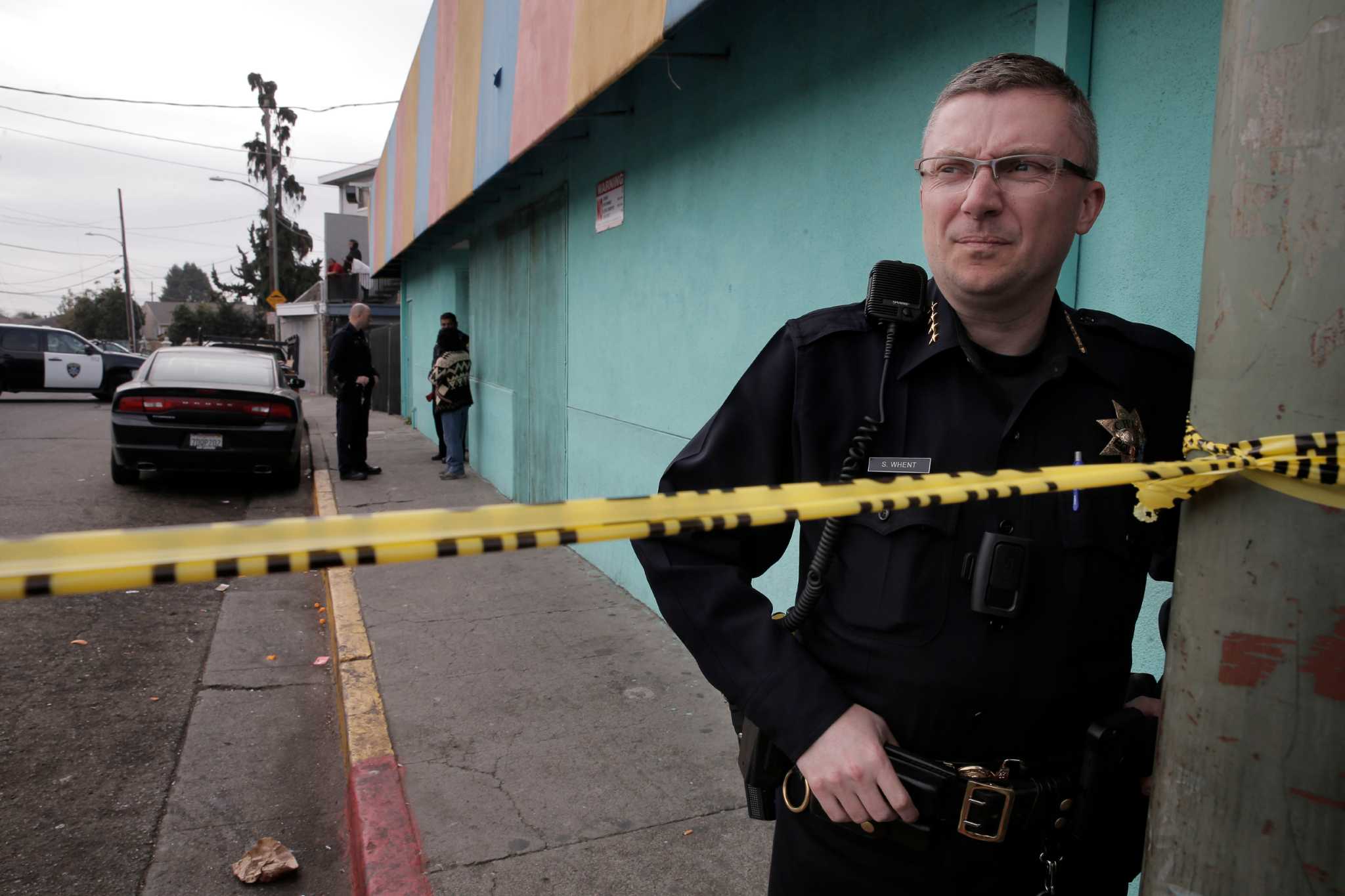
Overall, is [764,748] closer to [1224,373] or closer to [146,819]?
[1224,373]

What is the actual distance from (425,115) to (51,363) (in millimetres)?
16454

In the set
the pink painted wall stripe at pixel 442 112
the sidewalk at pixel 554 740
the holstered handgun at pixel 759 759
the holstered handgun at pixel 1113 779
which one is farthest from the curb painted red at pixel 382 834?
the pink painted wall stripe at pixel 442 112

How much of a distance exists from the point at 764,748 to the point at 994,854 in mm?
403

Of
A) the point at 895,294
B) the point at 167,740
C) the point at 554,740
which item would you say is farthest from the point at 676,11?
the point at 167,740

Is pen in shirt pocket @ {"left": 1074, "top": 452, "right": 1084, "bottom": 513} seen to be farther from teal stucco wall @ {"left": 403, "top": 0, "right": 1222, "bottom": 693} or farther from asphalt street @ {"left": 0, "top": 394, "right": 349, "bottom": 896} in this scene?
asphalt street @ {"left": 0, "top": 394, "right": 349, "bottom": 896}

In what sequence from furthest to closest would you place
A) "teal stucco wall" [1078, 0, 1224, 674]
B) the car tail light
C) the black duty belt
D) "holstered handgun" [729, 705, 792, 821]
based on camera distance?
the car tail light
"teal stucco wall" [1078, 0, 1224, 674]
"holstered handgun" [729, 705, 792, 821]
the black duty belt

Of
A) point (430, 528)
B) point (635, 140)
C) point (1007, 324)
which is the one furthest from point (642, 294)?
point (430, 528)

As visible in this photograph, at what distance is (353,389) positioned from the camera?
407 inches

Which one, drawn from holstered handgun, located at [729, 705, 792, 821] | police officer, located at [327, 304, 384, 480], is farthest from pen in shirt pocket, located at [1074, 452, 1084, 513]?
police officer, located at [327, 304, 384, 480]

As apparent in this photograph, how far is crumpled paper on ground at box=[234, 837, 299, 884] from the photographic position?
122 inches

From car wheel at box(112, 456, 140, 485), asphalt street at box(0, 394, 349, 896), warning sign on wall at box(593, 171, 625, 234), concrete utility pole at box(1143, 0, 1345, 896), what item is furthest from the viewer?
car wheel at box(112, 456, 140, 485)

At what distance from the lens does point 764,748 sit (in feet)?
5.03

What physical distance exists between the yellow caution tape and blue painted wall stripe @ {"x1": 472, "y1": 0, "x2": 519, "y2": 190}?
6.15 meters

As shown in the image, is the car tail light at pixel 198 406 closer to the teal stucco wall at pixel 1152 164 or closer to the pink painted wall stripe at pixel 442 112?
the pink painted wall stripe at pixel 442 112
